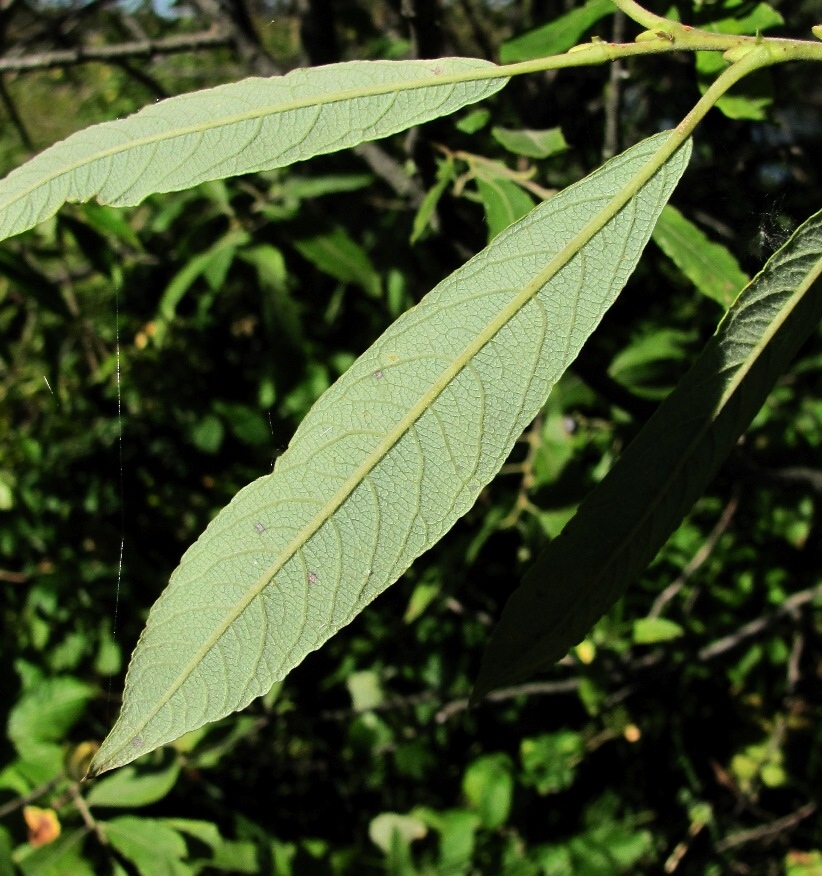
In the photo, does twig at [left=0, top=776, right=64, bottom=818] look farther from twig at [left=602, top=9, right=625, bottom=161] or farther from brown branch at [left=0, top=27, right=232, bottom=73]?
twig at [left=602, top=9, right=625, bottom=161]

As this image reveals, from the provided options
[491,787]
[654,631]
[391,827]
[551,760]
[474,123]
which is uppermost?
[474,123]

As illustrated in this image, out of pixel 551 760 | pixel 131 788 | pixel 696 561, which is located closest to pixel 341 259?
pixel 131 788

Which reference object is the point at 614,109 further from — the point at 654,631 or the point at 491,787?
the point at 491,787

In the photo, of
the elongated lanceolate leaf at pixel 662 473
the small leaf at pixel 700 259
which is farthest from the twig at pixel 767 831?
the elongated lanceolate leaf at pixel 662 473

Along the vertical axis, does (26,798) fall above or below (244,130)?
below

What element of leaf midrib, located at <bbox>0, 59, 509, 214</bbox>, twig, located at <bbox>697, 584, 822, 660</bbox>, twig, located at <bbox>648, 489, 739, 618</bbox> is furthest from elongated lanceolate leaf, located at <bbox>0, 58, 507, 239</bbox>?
twig, located at <bbox>697, 584, 822, 660</bbox>
